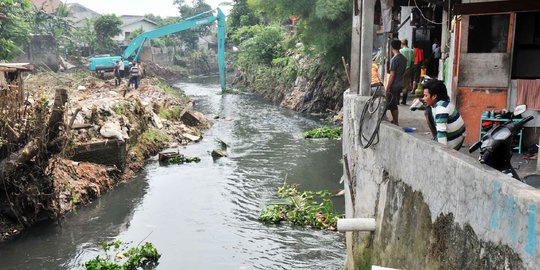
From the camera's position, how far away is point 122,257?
32.0ft

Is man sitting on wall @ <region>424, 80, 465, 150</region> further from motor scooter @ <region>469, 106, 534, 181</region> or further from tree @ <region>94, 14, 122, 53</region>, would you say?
tree @ <region>94, 14, 122, 53</region>

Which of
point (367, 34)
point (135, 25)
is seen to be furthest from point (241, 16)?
point (367, 34)

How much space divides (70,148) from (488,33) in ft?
30.3

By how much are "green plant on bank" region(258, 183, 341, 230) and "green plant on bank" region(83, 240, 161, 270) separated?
3134 mm

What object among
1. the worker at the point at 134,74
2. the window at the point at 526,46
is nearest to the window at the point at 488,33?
the window at the point at 526,46

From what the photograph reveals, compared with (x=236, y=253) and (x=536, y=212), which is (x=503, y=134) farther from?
(x=236, y=253)

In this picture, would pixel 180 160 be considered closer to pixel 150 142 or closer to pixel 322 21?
pixel 150 142

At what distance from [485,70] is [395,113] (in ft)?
5.71

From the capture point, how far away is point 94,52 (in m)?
46.3

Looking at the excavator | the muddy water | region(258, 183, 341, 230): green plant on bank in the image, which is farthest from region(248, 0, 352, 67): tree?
region(258, 183, 341, 230): green plant on bank

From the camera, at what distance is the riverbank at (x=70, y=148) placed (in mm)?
10461

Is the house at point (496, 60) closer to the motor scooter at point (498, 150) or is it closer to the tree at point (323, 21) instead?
→ the motor scooter at point (498, 150)

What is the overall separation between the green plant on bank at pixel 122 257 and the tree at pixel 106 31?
39.0 m

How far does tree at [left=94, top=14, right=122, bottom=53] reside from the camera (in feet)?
148
